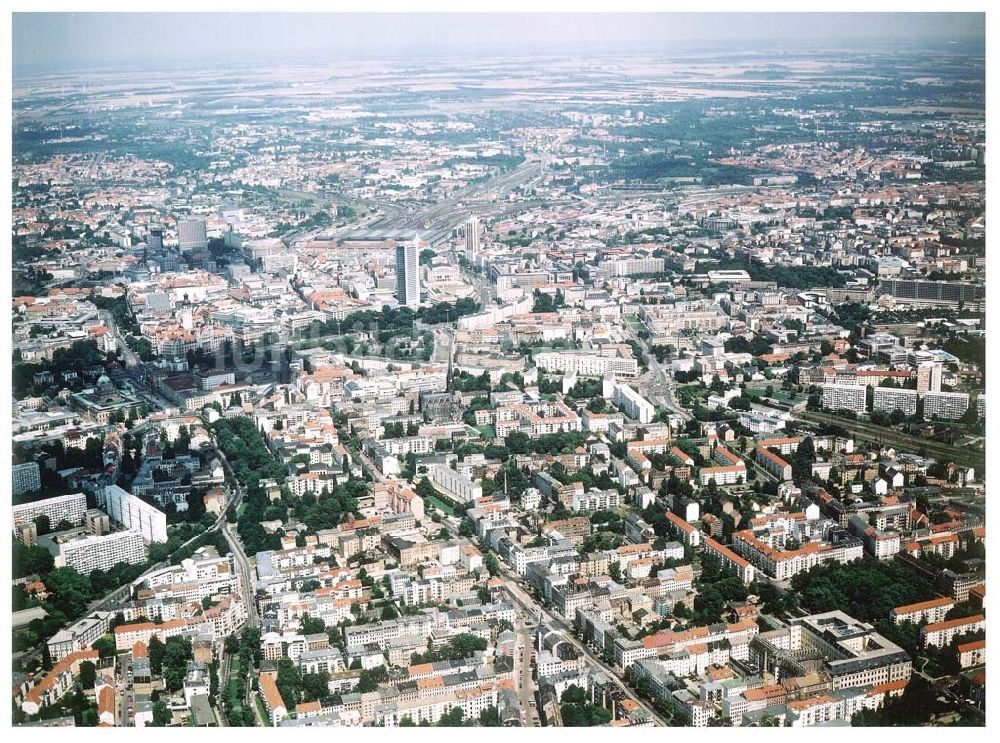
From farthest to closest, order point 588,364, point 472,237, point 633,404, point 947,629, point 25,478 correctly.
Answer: point 472,237, point 588,364, point 633,404, point 25,478, point 947,629

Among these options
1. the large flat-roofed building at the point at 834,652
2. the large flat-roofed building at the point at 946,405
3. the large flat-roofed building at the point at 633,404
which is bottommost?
the large flat-roofed building at the point at 834,652

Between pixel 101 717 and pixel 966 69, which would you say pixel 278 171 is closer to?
pixel 966 69

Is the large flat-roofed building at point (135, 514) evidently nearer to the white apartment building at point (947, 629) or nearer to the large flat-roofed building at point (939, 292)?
the white apartment building at point (947, 629)


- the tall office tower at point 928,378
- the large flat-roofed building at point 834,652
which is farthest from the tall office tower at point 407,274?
the large flat-roofed building at point 834,652

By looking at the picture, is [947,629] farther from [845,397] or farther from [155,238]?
[155,238]

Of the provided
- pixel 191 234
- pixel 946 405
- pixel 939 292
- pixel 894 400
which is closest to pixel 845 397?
pixel 894 400
